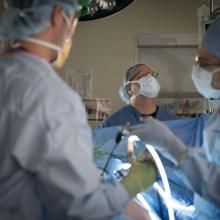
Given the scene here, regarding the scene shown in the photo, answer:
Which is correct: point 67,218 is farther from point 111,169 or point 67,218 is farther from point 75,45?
point 75,45

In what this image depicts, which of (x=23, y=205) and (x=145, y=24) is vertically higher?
(x=145, y=24)

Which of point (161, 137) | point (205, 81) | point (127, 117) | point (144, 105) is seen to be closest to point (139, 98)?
point (144, 105)

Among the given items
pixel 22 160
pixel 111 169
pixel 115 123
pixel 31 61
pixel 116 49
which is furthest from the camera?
pixel 116 49

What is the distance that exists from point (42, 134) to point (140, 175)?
43cm

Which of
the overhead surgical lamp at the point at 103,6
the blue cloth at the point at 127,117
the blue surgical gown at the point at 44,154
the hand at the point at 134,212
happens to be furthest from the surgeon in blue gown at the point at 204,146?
the blue cloth at the point at 127,117

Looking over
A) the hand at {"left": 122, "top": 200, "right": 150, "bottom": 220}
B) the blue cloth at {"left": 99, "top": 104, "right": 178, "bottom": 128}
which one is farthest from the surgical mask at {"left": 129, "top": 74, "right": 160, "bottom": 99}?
the hand at {"left": 122, "top": 200, "right": 150, "bottom": 220}

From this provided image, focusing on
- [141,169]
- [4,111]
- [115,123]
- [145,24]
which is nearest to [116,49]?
[145,24]

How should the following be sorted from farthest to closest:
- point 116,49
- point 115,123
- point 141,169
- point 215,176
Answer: point 116,49 < point 115,123 < point 141,169 < point 215,176

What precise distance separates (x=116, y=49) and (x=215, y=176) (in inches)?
86.9

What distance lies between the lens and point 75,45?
3.21 metres

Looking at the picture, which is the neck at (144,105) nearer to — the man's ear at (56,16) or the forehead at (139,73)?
the forehead at (139,73)

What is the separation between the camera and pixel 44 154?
0.87m

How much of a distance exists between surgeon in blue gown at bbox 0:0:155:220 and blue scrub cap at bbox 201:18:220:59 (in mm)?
557

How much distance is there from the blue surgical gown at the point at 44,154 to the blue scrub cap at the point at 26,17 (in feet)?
0.27
